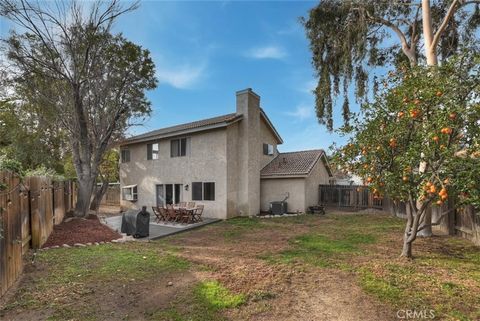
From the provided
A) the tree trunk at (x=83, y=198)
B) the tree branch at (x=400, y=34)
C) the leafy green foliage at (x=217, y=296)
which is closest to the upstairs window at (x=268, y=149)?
the tree branch at (x=400, y=34)

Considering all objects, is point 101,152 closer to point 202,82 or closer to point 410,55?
point 202,82

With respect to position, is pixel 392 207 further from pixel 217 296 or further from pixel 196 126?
pixel 217 296

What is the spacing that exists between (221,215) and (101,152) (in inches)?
288

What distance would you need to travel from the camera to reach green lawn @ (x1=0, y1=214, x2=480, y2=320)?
424cm

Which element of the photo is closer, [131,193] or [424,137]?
[424,137]

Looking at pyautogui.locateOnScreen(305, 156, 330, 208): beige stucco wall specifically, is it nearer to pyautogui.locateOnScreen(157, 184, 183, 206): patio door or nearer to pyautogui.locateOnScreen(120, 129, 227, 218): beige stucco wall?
pyautogui.locateOnScreen(120, 129, 227, 218): beige stucco wall

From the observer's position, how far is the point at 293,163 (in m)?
17.8

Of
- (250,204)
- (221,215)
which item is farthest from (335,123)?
(221,215)

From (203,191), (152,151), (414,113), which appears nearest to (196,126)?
(203,191)

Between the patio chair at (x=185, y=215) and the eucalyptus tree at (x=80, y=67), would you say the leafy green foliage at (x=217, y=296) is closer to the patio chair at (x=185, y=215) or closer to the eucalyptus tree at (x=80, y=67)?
the patio chair at (x=185, y=215)

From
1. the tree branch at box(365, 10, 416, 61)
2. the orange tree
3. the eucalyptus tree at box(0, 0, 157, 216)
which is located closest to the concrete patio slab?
the eucalyptus tree at box(0, 0, 157, 216)

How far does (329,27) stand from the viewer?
1396 centimetres

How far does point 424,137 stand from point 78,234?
36.2 feet

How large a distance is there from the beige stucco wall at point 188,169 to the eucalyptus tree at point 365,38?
5965 millimetres
